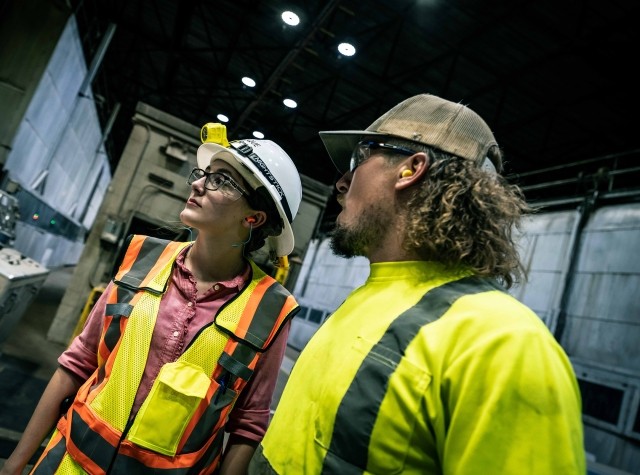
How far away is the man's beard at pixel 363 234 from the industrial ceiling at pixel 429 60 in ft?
22.7

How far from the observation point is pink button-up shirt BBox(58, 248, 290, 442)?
169 cm

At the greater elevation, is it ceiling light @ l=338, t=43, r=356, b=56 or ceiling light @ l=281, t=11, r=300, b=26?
ceiling light @ l=338, t=43, r=356, b=56

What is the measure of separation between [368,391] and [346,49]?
9.10 meters

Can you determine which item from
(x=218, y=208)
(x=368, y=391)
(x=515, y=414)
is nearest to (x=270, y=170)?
(x=218, y=208)

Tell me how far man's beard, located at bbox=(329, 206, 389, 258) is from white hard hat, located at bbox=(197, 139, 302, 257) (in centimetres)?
64

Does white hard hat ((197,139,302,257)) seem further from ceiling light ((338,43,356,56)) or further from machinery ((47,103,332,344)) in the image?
ceiling light ((338,43,356,56))

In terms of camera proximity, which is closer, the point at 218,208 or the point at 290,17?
the point at 218,208

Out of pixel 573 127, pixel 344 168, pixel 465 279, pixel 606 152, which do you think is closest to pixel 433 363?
pixel 465 279

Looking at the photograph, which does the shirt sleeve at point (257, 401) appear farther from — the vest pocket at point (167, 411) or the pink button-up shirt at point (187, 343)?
the vest pocket at point (167, 411)

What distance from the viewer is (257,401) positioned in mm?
1785

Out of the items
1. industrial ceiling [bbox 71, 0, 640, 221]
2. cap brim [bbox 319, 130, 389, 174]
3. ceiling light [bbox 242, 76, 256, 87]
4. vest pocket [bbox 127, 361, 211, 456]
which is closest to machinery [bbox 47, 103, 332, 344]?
industrial ceiling [bbox 71, 0, 640, 221]

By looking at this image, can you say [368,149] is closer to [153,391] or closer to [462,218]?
[462,218]

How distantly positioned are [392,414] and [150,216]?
637 cm

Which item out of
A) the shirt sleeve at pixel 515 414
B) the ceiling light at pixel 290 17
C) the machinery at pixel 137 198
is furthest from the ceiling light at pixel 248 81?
the shirt sleeve at pixel 515 414
